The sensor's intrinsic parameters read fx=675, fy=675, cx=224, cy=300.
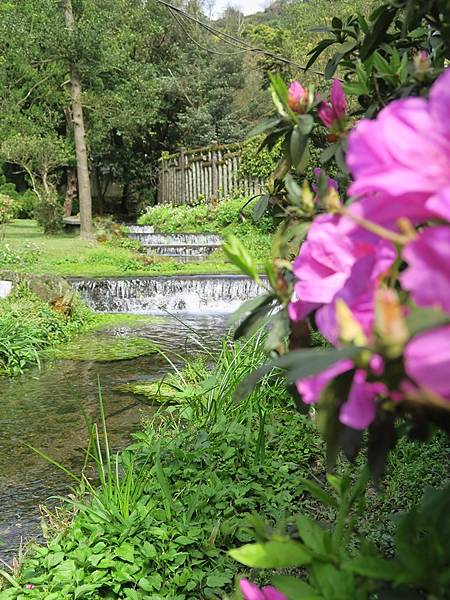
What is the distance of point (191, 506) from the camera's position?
7.14 ft

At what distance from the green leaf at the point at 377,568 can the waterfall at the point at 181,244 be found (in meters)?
11.2

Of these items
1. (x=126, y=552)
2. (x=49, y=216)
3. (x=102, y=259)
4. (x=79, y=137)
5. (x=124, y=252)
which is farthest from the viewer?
(x=49, y=216)

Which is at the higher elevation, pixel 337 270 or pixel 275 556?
pixel 337 270

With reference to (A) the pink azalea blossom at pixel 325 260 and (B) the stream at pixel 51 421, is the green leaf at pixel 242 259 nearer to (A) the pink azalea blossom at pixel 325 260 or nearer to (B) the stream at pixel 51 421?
(A) the pink azalea blossom at pixel 325 260

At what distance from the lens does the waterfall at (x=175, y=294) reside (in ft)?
28.5

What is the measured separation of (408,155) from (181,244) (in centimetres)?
1285

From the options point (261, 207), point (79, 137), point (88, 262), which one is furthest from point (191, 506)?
point (79, 137)

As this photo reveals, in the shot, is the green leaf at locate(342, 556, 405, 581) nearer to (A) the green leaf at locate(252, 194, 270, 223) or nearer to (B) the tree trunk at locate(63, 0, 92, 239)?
(A) the green leaf at locate(252, 194, 270, 223)

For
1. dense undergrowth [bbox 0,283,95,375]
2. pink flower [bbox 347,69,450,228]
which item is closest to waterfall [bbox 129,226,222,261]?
dense undergrowth [bbox 0,283,95,375]

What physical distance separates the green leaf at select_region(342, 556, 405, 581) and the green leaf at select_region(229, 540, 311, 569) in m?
0.07

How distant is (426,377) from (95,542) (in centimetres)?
193

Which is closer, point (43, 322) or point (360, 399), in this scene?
point (360, 399)

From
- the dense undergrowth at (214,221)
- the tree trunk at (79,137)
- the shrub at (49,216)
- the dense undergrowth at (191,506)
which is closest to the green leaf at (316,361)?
the dense undergrowth at (191,506)

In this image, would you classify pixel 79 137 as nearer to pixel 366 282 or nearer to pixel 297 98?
pixel 297 98
